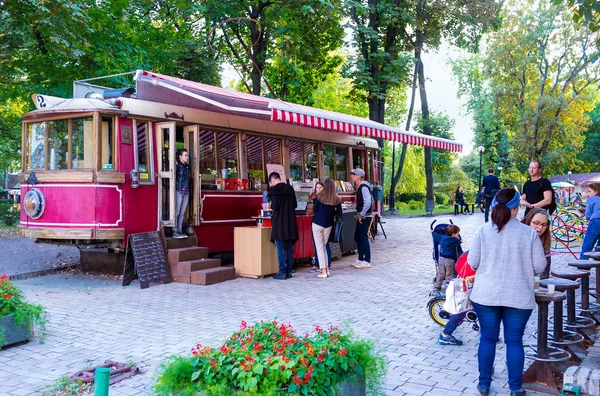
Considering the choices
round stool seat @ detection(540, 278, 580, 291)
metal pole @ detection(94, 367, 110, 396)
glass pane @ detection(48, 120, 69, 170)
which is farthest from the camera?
glass pane @ detection(48, 120, 69, 170)

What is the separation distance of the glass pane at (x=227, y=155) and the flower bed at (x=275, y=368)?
833 cm

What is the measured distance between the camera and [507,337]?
4.39 metres

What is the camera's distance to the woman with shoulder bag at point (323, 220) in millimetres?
10508

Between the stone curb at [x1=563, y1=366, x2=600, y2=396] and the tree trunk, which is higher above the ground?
the tree trunk

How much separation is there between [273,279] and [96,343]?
15.3ft

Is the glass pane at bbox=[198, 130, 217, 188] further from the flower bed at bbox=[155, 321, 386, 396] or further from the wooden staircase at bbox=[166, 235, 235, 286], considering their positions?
the flower bed at bbox=[155, 321, 386, 396]

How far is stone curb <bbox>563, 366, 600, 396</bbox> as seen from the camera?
4312 millimetres

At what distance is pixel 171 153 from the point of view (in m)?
10.5

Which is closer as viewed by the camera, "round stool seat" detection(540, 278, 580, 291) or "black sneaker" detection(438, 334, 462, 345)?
"round stool seat" detection(540, 278, 580, 291)

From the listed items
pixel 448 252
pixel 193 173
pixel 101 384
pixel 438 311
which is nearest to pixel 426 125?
pixel 193 173

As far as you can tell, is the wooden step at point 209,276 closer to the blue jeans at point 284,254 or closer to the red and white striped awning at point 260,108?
the blue jeans at point 284,254

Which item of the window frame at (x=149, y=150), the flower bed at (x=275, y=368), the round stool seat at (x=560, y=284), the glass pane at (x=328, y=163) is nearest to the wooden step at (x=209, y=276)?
the window frame at (x=149, y=150)

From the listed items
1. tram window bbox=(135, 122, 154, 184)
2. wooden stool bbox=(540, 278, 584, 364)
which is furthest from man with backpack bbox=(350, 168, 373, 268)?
wooden stool bbox=(540, 278, 584, 364)

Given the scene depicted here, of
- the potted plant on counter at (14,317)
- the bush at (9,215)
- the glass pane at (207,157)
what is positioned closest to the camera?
the potted plant on counter at (14,317)
